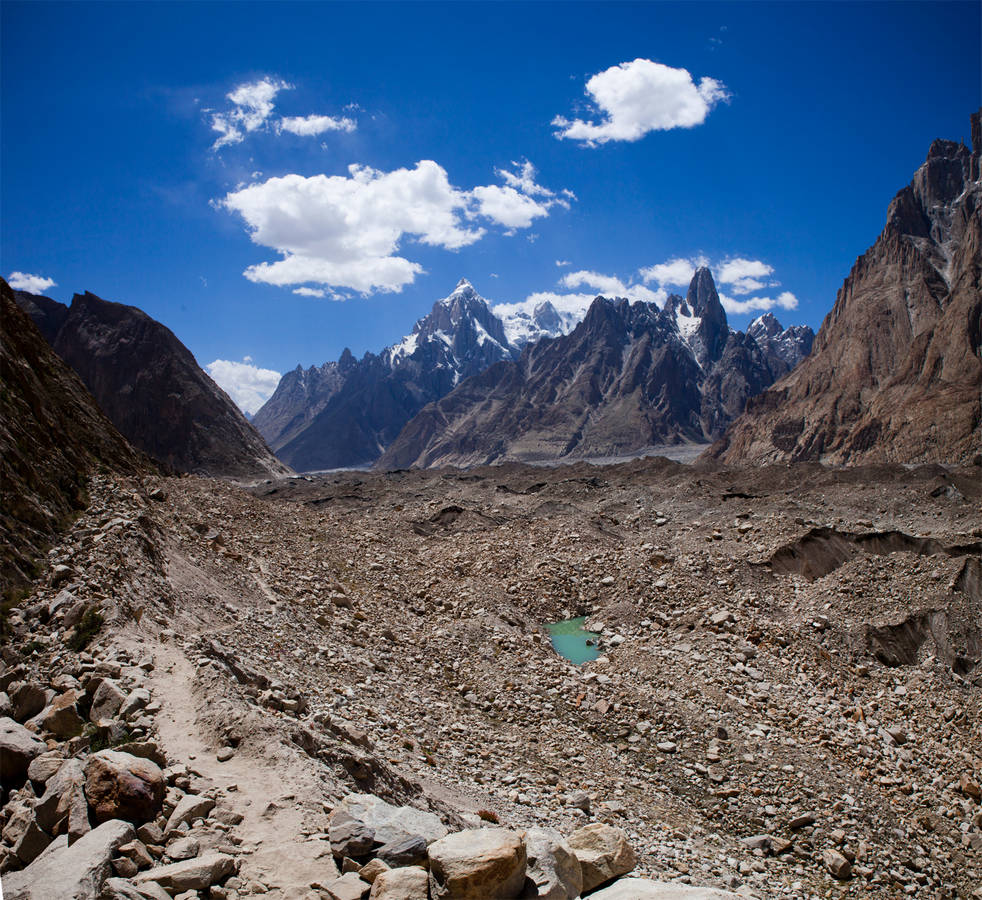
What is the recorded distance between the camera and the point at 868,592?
62.8 ft

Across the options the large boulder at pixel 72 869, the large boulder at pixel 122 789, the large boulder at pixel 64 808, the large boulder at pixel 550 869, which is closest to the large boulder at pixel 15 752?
the large boulder at pixel 64 808

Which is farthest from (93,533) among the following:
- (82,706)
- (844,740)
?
(844,740)

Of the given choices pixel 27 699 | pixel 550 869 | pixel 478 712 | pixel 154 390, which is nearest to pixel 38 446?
pixel 27 699

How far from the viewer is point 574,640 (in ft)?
68.6

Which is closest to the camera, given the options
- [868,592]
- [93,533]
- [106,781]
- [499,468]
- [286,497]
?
[106,781]

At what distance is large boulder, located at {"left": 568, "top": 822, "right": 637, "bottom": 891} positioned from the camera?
23.1 ft

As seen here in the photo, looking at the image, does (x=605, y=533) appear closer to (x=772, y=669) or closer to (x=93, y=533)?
(x=772, y=669)

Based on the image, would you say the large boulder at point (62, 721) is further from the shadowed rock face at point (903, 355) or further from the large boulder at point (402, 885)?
the shadowed rock face at point (903, 355)

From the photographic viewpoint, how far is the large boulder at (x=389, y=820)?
622cm

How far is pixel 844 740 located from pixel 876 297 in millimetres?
121379

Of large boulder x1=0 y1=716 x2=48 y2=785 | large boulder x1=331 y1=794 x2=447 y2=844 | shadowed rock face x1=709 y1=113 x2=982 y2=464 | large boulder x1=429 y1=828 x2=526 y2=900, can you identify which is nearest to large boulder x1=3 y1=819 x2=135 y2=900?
large boulder x1=0 y1=716 x2=48 y2=785

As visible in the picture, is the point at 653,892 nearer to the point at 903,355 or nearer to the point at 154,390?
the point at 154,390

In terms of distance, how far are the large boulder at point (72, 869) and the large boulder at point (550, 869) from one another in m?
3.36

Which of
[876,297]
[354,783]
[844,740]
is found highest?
[876,297]
